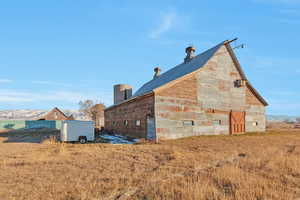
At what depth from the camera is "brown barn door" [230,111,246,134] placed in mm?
22641

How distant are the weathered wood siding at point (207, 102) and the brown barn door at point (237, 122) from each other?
557 mm

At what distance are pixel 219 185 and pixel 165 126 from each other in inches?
487

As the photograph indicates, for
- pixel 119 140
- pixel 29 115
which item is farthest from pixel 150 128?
pixel 29 115

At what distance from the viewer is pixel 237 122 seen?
913 inches

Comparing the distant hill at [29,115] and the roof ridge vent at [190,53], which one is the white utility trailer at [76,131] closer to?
the roof ridge vent at [190,53]

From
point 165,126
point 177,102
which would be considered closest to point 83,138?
point 165,126

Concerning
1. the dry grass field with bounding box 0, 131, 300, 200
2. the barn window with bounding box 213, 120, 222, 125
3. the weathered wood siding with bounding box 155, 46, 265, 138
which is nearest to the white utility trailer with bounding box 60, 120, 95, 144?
the weathered wood siding with bounding box 155, 46, 265, 138

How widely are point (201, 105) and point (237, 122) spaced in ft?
18.7

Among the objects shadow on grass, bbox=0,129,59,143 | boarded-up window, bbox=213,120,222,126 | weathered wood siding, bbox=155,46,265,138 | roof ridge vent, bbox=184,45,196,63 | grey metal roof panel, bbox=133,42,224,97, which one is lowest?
shadow on grass, bbox=0,129,59,143

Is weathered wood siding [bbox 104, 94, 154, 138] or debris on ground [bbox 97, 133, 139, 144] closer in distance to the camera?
weathered wood siding [bbox 104, 94, 154, 138]

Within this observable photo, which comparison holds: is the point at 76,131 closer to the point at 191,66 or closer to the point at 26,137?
the point at 26,137

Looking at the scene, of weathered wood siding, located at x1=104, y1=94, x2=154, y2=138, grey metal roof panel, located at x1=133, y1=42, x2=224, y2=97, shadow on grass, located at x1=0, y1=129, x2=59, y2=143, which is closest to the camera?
weathered wood siding, located at x1=104, y1=94, x2=154, y2=138

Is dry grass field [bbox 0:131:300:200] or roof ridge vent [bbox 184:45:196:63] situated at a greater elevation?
roof ridge vent [bbox 184:45:196:63]

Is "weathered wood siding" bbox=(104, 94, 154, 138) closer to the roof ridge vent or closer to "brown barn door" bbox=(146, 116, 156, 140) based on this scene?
"brown barn door" bbox=(146, 116, 156, 140)
